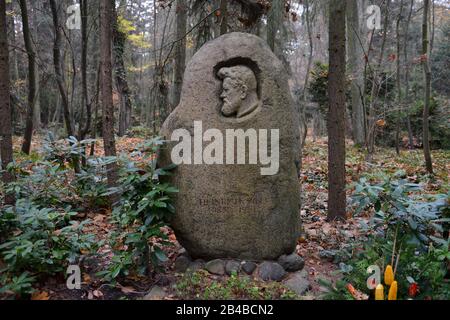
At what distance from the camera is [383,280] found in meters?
3.67

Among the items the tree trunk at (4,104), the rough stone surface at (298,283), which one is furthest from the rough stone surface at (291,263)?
the tree trunk at (4,104)

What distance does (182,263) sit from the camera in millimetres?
4676

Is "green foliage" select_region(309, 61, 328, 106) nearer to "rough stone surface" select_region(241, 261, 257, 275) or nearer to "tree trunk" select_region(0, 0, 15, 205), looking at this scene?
"rough stone surface" select_region(241, 261, 257, 275)

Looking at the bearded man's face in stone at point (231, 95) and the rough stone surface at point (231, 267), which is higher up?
the bearded man's face in stone at point (231, 95)

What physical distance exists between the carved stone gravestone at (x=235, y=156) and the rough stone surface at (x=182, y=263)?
0.48 ft

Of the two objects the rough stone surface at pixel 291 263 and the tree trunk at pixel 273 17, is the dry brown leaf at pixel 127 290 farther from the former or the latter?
the tree trunk at pixel 273 17

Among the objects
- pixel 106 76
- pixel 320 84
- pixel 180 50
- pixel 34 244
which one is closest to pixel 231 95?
pixel 106 76

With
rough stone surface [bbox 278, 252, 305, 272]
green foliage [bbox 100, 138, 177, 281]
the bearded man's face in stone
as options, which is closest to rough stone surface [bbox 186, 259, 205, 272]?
green foliage [bbox 100, 138, 177, 281]

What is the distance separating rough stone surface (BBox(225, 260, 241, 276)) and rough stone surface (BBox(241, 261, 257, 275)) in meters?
0.06

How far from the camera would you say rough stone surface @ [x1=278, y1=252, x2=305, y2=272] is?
15.0 feet

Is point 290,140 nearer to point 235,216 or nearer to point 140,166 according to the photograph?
point 235,216

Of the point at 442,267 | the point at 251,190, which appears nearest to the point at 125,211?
the point at 251,190

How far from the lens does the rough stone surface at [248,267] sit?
4.43 meters
